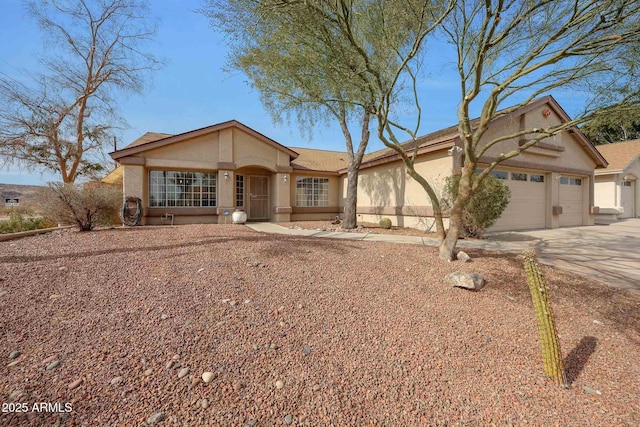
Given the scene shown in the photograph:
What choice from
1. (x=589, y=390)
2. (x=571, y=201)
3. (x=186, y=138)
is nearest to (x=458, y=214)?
(x=589, y=390)

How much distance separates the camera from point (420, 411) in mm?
2160

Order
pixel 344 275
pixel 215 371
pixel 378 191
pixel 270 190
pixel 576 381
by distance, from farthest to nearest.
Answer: pixel 270 190
pixel 378 191
pixel 344 275
pixel 576 381
pixel 215 371

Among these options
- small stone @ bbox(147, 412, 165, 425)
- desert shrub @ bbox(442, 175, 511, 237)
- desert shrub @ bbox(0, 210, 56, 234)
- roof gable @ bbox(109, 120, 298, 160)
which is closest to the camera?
small stone @ bbox(147, 412, 165, 425)

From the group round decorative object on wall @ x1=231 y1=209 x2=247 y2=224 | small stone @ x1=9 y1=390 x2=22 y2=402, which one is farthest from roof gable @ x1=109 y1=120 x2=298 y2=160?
small stone @ x1=9 y1=390 x2=22 y2=402

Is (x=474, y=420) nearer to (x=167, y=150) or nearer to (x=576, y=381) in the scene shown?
(x=576, y=381)

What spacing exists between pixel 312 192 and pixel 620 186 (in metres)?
21.2

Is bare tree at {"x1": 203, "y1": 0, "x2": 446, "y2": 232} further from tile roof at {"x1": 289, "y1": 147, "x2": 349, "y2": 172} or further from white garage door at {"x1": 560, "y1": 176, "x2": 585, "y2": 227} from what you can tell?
white garage door at {"x1": 560, "y1": 176, "x2": 585, "y2": 227}

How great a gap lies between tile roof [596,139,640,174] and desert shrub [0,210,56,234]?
31148mm

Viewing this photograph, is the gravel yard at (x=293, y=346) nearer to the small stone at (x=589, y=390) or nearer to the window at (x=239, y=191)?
the small stone at (x=589, y=390)

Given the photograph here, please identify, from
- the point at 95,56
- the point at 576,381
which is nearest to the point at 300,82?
the point at 576,381

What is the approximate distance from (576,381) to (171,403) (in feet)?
12.0

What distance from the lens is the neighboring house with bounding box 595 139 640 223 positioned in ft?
60.5

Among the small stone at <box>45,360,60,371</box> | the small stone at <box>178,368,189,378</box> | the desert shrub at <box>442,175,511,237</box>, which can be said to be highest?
the desert shrub at <box>442,175,511,237</box>

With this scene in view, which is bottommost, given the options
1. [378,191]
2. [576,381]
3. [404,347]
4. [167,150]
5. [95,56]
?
[576,381]
